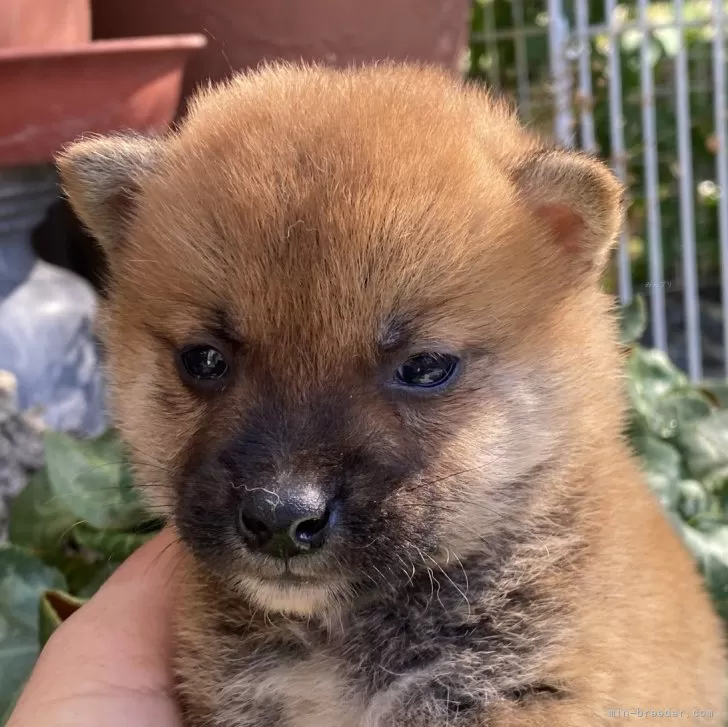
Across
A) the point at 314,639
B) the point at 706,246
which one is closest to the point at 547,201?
the point at 314,639

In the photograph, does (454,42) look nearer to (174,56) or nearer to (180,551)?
(174,56)

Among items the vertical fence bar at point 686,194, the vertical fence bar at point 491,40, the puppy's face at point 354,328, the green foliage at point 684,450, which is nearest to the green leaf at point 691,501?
the green foliage at point 684,450

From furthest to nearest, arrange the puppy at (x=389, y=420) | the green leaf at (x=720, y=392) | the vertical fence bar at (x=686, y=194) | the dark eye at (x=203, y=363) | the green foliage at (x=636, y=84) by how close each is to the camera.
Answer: the green foliage at (x=636, y=84), the vertical fence bar at (x=686, y=194), the green leaf at (x=720, y=392), the dark eye at (x=203, y=363), the puppy at (x=389, y=420)

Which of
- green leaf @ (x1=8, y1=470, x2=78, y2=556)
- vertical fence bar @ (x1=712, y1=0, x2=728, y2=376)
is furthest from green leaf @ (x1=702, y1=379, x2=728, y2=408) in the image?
green leaf @ (x1=8, y1=470, x2=78, y2=556)

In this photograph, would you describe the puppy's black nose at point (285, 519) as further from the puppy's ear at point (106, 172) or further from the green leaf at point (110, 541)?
the green leaf at point (110, 541)

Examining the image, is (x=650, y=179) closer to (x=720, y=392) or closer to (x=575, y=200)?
(x=720, y=392)

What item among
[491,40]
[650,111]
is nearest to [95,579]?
[650,111]

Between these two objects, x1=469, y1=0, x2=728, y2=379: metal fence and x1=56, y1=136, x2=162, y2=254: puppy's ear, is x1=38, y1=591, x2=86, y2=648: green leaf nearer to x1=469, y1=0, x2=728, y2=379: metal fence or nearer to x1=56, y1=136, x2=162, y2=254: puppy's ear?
x1=56, y1=136, x2=162, y2=254: puppy's ear
